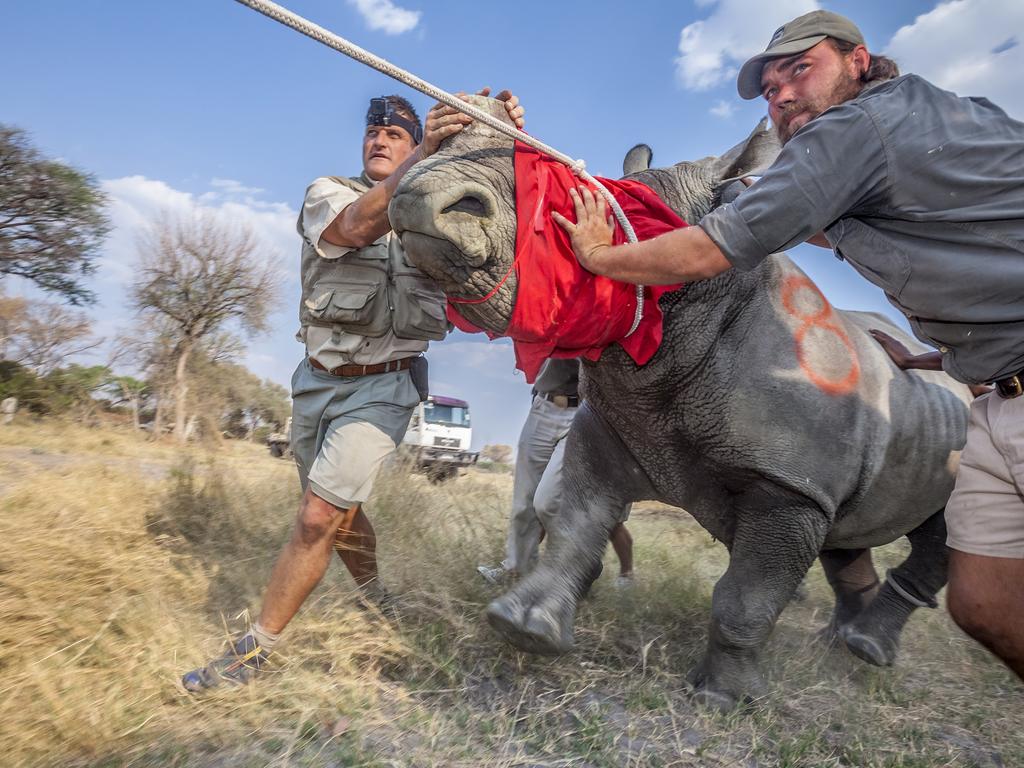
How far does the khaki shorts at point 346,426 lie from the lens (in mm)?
2902

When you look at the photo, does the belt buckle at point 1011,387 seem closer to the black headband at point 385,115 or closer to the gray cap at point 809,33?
the gray cap at point 809,33

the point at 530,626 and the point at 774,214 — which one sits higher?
the point at 774,214

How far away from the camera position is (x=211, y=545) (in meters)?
4.09

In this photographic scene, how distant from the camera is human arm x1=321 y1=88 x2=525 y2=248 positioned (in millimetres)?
2166

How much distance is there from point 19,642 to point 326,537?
1.09m

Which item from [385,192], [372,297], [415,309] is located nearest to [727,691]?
[415,309]

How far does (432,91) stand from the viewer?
6.08 ft

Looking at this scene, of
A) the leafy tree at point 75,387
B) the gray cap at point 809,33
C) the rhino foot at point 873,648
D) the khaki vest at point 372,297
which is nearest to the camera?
the gray cap at point 809,33

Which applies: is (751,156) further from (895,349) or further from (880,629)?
(880,629)

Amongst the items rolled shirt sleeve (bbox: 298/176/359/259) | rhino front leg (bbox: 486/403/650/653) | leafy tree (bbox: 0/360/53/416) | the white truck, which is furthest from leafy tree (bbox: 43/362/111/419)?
rhino front leg (bbox: 486/403/650/653)

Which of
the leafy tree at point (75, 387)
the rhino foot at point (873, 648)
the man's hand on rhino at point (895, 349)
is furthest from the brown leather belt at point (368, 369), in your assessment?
the leafy tree at point (75, 387)

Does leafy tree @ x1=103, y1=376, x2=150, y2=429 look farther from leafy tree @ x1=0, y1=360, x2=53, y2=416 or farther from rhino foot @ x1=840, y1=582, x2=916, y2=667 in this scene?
rhino foot @ x1=840, y1=582, x2=916, y2=667

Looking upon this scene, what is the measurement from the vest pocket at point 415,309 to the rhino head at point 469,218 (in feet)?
3.56

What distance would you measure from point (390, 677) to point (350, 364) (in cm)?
130
